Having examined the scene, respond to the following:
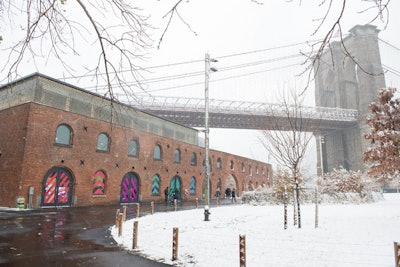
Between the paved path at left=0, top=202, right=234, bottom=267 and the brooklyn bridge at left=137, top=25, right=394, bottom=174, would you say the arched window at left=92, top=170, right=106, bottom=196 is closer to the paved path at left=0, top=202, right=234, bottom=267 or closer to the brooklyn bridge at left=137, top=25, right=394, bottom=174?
the paved path at left=0, top=202, right=234, bottom=267

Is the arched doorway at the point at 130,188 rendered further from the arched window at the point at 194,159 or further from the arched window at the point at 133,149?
the arched window at the point at 194,159

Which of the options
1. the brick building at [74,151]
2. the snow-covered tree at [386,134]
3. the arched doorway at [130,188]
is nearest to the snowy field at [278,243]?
the snow-covered tree at [386,134]

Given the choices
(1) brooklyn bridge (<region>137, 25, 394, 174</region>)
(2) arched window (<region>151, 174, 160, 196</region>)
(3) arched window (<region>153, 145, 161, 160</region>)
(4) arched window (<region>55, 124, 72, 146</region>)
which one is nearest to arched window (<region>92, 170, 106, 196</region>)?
(4) arched window (<region>55, 124, 72, 146</region>)

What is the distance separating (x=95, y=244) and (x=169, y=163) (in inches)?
801

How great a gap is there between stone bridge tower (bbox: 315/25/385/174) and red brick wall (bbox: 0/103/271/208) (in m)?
32.4

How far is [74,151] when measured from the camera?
18719mm

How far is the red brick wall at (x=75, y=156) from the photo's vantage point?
16266 mm

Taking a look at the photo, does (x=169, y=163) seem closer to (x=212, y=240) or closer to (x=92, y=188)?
(x=92, y=188)

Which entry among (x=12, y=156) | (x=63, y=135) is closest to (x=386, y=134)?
(x=63, y=135)

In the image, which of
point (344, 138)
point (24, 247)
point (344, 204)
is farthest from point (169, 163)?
point (344, 138)

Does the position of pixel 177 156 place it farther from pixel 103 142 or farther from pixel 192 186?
pixel 103 142

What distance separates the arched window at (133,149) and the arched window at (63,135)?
227 inches

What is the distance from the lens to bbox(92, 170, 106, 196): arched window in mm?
20109

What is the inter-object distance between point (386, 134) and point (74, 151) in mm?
19085
